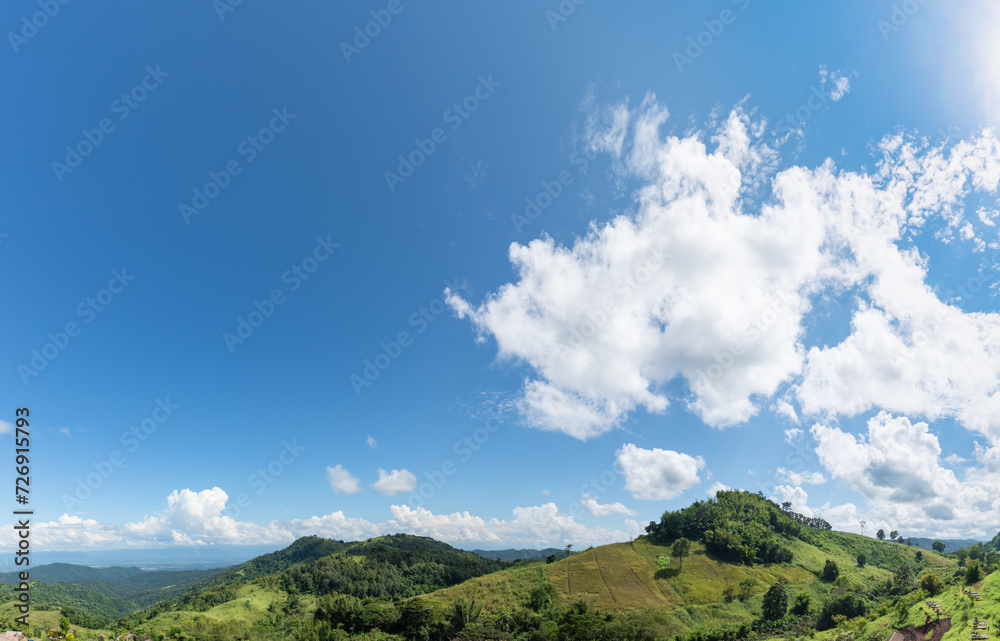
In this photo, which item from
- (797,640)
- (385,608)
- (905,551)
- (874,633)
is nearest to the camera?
(874,633)

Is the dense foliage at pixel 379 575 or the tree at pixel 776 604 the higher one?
the tree at pixel 776 604

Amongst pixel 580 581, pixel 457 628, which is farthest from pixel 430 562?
pixel 457 628

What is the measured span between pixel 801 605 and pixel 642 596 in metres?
26.6

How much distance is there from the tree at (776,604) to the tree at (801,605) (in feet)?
11.9

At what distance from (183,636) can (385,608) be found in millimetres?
31963

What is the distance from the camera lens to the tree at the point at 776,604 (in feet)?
239

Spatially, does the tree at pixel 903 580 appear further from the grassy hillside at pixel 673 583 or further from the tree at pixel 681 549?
the tree at pixel 681 549

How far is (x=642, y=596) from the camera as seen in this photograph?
82688 millimetres

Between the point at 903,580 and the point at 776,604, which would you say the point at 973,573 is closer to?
the point at 776,604


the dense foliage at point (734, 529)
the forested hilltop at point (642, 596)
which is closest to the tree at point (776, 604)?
the forested hilltop at point (642, 596)

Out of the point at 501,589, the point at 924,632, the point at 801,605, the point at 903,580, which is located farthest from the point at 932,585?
the point at 501,589

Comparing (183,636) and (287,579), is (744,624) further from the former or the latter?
(287,579)

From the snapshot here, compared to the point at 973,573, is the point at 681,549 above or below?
below

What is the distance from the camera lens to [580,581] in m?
91.0
